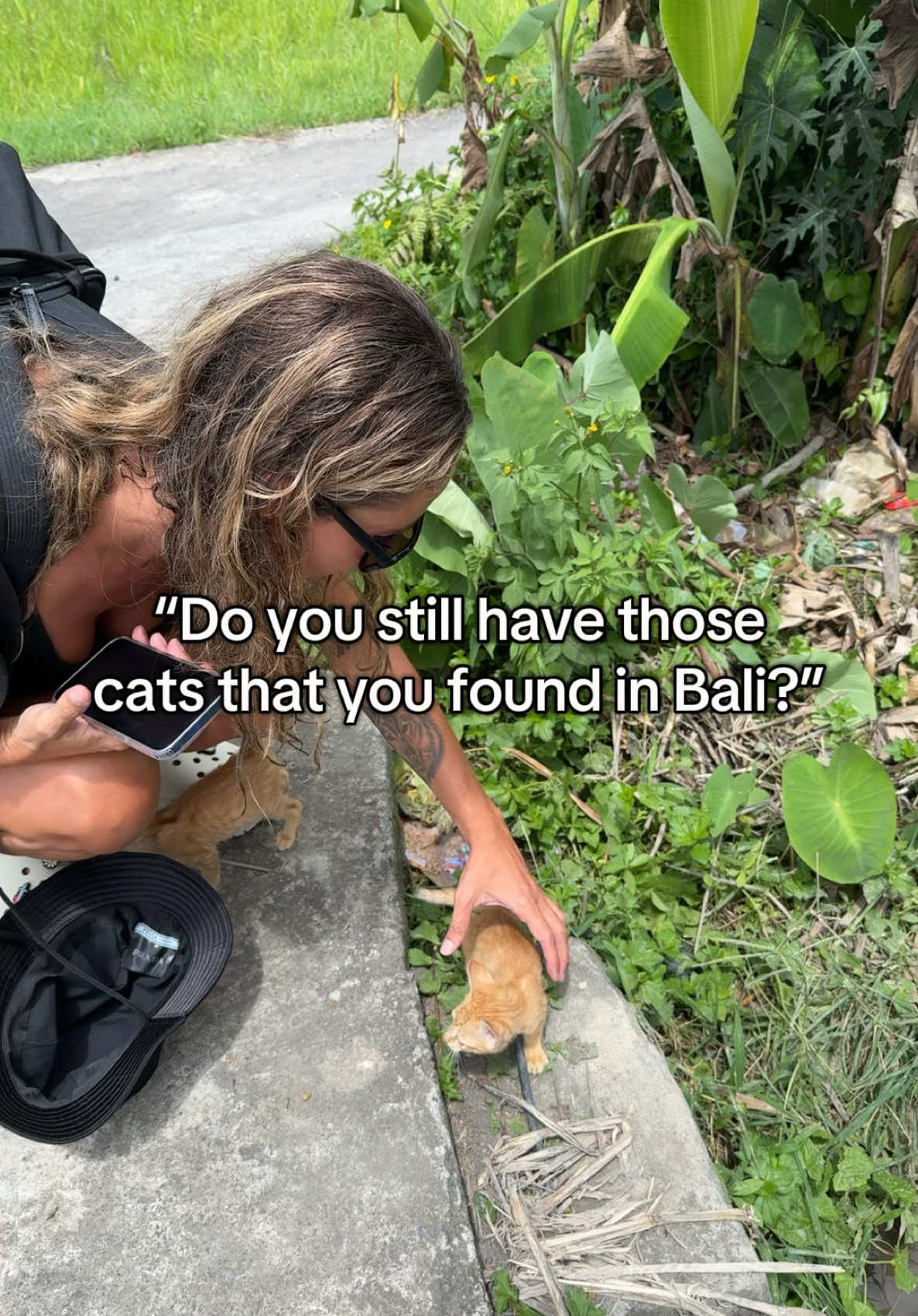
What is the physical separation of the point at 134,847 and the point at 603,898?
41.2 inches

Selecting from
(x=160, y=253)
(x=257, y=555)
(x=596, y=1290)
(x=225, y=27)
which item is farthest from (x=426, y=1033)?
(x=225, y=27)

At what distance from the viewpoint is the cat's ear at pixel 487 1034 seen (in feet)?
5.93

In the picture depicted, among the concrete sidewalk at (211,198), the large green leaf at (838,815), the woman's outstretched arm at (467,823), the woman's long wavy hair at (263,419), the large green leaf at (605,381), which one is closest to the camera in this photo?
the woman's long wavy hair at (263,419)

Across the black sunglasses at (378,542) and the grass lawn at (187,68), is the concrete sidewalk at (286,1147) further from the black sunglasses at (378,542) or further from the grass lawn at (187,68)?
the grass lawn at (187,68)

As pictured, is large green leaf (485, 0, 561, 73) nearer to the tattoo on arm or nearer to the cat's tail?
the tattoo on arm

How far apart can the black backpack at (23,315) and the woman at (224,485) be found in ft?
0.08

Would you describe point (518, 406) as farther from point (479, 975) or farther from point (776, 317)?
point (479, 975)

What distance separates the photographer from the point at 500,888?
6.10 feet

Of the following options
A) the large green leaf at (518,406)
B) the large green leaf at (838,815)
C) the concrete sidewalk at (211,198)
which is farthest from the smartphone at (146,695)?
the concrete sidewalk at (211,198)

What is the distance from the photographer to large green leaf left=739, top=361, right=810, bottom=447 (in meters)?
2.93

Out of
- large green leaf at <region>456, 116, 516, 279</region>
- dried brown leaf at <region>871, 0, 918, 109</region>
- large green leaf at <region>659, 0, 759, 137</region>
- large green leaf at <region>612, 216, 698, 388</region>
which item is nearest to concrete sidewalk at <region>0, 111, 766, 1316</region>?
large green leaf at <region>612, 216, 698, 388</region>

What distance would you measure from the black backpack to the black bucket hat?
51 centimetres

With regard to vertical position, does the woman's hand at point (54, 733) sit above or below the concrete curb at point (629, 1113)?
above

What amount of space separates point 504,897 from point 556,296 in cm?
173
